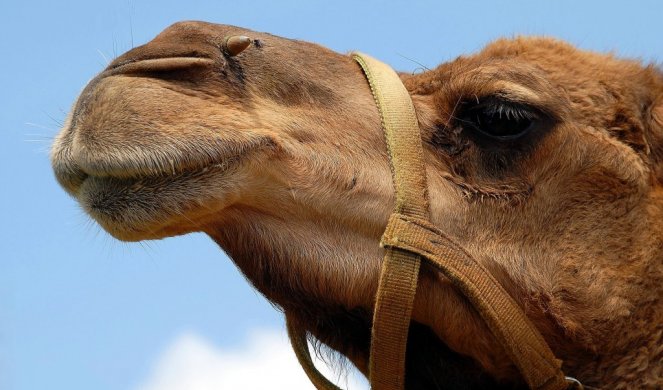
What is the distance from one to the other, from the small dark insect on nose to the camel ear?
182 cm

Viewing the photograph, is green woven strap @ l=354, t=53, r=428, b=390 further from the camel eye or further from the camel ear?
the camel ear

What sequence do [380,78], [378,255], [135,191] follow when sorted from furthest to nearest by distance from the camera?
[380,78], [378,255], [135,191]

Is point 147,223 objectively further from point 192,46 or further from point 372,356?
point 372,356

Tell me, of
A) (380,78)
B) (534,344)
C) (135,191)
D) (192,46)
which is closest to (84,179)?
(135,191)

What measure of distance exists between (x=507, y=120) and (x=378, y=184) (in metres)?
0.64

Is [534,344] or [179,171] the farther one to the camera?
[534,344]

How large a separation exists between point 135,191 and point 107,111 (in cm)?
30

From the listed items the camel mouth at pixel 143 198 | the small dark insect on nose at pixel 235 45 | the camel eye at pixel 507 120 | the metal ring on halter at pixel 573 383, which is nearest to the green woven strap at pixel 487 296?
the metal ring on halter at pixel 573 383

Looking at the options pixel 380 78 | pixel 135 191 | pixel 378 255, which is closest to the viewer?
pixel 135 191

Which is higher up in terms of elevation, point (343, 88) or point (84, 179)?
point (343, 88)

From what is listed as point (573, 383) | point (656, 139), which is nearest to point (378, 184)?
point (573, 383)

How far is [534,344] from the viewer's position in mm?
3867

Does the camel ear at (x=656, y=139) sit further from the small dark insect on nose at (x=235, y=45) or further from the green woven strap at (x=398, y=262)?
the small dark insect on nose at (x=235, y=45)

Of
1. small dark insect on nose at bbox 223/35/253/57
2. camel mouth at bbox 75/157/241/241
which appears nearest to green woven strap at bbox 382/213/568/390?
camel mouth at bbox 75/157/241/241
